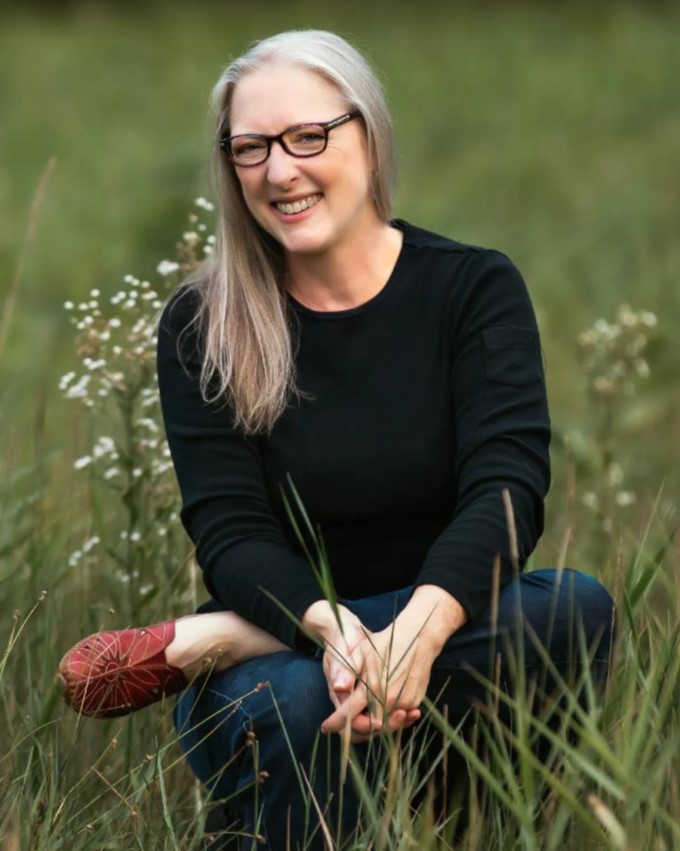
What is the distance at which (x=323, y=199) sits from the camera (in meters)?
2.81

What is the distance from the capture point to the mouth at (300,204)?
2.80 m

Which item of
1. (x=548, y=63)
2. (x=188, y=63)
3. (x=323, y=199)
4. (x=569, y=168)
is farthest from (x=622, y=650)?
(x=188, y=63)

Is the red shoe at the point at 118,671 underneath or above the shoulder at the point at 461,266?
underneath

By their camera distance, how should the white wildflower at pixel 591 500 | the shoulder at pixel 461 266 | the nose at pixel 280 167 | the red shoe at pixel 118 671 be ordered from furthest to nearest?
the white wildflower at pixel 591 500, the shoulder at pixel 461 266, the nose at pixel 280 167, the red shoe at pixel 118 671

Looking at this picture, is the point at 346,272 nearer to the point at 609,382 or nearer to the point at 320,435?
the point at 320,435

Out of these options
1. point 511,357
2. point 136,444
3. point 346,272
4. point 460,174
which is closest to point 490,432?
point 511,357

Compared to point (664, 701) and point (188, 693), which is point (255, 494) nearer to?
point (188, 693)

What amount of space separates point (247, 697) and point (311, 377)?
0.57 meters

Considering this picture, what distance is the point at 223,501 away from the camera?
2.79 meters

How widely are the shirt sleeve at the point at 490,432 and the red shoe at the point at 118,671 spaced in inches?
17.2

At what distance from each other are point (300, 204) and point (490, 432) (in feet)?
1.63

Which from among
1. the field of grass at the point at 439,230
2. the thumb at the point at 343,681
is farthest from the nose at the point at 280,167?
the thumb at the point at 343,681

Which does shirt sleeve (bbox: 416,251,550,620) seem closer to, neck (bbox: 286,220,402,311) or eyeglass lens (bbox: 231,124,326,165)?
neck (bbox: 286,220,402,311)

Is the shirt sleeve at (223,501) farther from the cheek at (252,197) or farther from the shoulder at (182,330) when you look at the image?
the cheek at (252,197)
